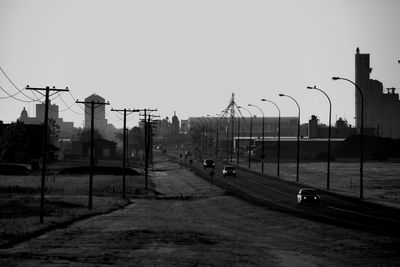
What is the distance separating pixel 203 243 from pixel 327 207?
87.4 feet

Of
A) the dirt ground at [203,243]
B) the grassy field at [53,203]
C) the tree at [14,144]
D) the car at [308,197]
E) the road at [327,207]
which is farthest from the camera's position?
the tree at [14,144]

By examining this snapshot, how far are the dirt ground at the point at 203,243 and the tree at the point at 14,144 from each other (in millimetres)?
74949

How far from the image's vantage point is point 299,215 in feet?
173

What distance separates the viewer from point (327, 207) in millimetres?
59844

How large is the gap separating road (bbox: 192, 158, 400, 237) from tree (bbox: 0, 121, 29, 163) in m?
44.7

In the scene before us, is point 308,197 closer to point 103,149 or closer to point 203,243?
point 203,243

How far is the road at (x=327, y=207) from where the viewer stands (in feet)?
150

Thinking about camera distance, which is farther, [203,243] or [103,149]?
[103,149]

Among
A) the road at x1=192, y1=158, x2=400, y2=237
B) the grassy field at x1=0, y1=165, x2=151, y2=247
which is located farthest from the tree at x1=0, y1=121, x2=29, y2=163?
the road at x1=192, y1=158, x2=400, y2=237

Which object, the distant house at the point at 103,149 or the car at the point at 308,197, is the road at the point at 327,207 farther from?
the distant house at the point at 103,149

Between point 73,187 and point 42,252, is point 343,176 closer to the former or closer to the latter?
point 73,187

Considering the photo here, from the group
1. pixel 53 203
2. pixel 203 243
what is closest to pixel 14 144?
pixel 53 203

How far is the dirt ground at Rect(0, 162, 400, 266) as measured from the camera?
94.4ft

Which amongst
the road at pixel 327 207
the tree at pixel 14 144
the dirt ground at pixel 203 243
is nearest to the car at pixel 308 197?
the road at pixel 327 207
